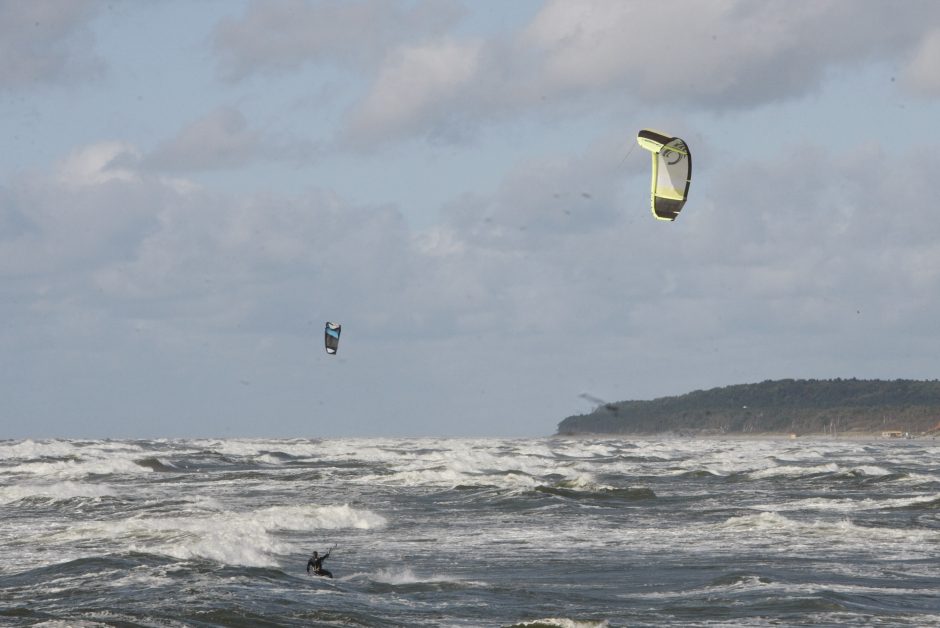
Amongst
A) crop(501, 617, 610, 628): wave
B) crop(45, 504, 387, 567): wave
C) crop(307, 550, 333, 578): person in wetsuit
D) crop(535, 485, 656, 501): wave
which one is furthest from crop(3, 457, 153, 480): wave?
→ crop(501, 617, 610, 628): wave

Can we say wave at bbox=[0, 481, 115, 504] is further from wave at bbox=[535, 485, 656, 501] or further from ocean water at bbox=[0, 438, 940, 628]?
wave at bbox=[535, 485, 656, 501]

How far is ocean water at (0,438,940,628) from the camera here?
51.4 feet

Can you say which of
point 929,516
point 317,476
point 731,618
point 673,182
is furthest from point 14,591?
point 317,476

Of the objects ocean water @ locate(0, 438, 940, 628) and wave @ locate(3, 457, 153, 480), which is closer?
ocean water @ locate(0, 438, 940, 628)

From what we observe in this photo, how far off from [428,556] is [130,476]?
2929 cm

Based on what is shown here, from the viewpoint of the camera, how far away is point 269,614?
15.3 meters

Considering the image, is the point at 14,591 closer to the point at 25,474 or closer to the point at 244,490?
the point at 244,490

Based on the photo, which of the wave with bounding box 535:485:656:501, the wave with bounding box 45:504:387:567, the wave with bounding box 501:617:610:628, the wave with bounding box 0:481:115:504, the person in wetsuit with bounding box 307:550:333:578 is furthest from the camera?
the wave with bounding box 535:485:656:501

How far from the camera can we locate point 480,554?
21766 millimetres

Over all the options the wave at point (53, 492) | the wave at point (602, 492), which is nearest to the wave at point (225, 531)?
the wave at point (53, 492)

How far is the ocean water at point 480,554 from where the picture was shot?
1566 centimetres

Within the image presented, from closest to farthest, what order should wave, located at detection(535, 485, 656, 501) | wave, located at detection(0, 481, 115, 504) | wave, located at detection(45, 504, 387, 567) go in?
1. wave, located at detection(45, 504, 387, 567)
2. wave, located at detection(0, 481, 115, 504)
3. wave, located at detection(535, 485, 656, 501)

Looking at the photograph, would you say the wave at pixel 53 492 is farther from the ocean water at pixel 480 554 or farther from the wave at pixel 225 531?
the wave at pixel 225 531

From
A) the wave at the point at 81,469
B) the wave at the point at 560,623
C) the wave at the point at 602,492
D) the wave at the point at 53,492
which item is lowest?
the wave at the point at 560,623
